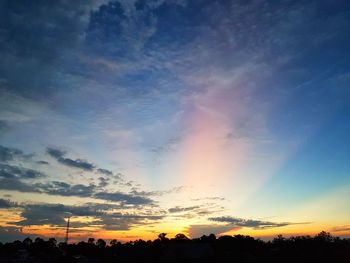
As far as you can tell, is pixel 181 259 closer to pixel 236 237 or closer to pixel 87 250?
pixel 236 237

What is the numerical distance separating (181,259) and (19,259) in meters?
31.3

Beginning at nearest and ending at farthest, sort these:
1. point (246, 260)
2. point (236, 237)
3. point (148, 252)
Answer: point (246, 260), point (148, 252), point (236, 237)

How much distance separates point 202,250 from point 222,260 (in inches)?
512

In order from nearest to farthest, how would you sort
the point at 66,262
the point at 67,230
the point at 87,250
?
the point at 66,262 < the point at 67,230 < the point at 87,250

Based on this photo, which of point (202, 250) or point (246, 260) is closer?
point (246, 260)

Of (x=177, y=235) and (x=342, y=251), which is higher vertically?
(x=177, y=235)

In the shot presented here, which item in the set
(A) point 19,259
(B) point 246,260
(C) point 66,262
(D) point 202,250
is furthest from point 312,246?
(A) point 19,259

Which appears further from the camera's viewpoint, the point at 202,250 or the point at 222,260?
the point at 202,250

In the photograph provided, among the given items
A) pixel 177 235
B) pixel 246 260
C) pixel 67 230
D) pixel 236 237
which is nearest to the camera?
pixel 246 260

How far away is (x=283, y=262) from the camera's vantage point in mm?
55812

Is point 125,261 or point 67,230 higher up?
point 67,230

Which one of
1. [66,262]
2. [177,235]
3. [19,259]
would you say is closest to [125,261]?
[66,262]

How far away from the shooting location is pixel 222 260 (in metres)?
61.7

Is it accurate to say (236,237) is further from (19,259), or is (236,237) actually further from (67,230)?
(19,259)
